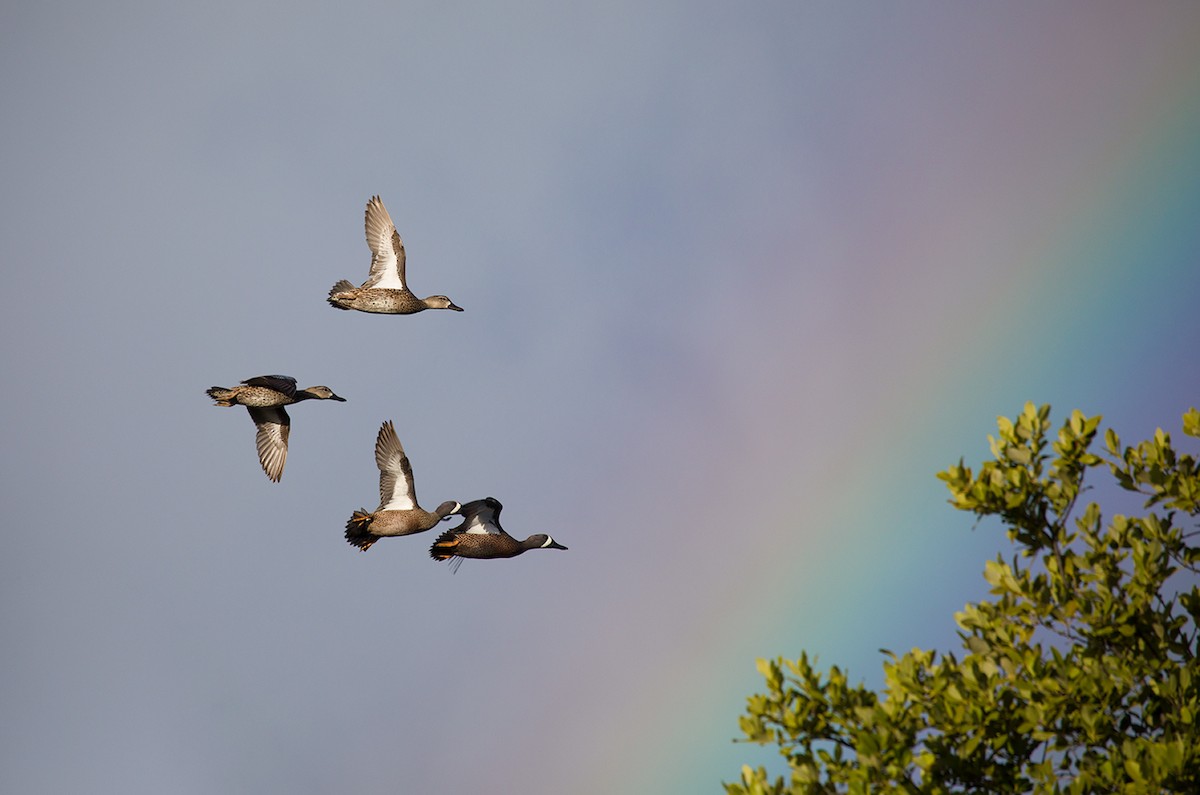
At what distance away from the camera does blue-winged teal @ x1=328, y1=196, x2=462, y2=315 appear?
29797 millimetres

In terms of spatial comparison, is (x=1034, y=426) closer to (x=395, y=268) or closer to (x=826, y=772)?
(x=826, y=772)

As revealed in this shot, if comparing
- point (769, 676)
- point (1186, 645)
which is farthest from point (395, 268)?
point (1186, 645)

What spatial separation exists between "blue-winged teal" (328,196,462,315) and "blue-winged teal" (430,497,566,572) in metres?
5.37

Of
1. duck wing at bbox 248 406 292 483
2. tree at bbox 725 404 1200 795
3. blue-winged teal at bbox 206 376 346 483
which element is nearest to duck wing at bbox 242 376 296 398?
blue-winged teal at bbox 206 376 346 483

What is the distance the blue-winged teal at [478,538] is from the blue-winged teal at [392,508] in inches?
24.7

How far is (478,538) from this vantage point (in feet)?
96.1

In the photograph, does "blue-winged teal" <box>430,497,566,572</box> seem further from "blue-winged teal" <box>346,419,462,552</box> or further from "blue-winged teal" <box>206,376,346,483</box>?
"blue-winged teal" <box>206,376,346,483</box>

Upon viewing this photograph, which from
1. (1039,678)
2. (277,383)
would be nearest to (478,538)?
(277,383)

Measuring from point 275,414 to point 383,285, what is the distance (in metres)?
4.73

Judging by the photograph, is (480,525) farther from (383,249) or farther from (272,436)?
(383,249)

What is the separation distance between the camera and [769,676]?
13227 millimetres

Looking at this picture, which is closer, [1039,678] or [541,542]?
[1039,678]

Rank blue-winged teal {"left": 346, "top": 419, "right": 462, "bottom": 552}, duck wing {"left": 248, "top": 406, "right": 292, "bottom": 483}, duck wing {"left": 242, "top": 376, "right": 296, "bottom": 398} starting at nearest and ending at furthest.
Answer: blue-winged teal {"left": 346, "top": 419, "right": 462, "bottom": 552} < duck wing {"left": 242, "top": 376, "right": 296, "bottom": 398} < duck wing {"left": 248, "top": 406, "right": 292, "bottom": 483}

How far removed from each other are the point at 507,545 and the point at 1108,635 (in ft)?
61.1
